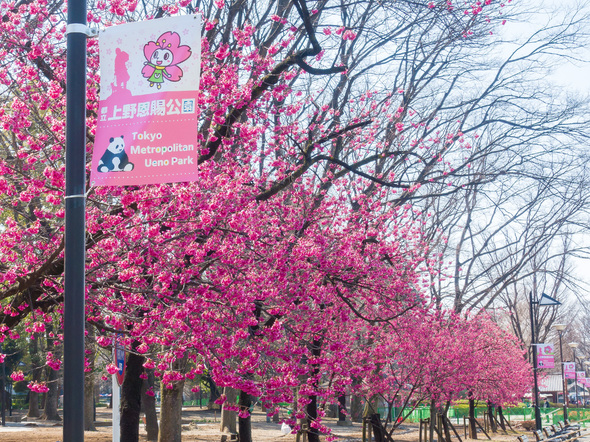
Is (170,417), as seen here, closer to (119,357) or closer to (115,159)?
(119,357)

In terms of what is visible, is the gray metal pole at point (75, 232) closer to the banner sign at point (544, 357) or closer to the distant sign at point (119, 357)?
the distant sign at point (119, 357)

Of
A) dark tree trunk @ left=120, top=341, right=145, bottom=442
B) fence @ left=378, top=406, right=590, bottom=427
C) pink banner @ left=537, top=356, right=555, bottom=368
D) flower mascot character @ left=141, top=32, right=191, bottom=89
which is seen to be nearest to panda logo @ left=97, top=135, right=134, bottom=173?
flower mascot character @ left=141, top=32, right=191, bottom=89

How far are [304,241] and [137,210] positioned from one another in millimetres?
4070

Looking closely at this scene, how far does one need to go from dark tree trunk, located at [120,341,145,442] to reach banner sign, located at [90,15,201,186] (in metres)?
8.35

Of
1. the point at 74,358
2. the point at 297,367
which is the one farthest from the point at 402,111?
the point at 74,358

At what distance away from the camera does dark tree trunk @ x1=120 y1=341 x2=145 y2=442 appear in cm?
1266

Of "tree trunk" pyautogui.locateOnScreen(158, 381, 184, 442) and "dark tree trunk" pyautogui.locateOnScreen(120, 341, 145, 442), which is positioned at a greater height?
"dark tree trunk" pyautogui.locateOnScreen(120, 341, 145, 442)

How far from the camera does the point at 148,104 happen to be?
4.98 m

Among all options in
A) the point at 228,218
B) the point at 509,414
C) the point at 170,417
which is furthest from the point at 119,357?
the point at 509,414

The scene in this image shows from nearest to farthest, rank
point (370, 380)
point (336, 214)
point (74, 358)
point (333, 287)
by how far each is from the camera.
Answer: point (74, 358), point (333, 287), point (336, 214), point (370, 380)

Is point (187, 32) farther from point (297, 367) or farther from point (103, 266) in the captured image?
→ point (297, 367)

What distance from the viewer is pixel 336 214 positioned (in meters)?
15.3

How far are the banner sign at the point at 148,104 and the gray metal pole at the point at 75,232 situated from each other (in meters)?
0.36

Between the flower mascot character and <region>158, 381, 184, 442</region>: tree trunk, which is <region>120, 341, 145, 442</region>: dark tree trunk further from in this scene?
the flower mascot character
